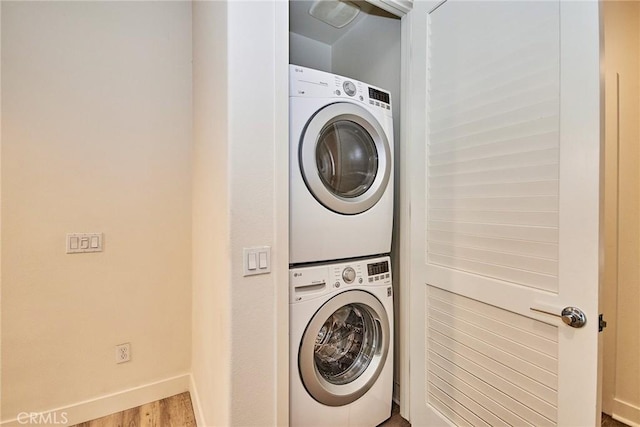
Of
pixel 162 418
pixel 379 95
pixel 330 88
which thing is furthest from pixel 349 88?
pixel 162 418

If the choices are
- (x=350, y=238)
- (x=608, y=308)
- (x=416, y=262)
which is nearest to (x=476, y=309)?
(x=416, y=262)

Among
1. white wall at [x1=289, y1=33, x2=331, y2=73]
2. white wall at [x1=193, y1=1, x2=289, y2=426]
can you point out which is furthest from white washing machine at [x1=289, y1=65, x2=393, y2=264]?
white wall at [x1=289, y1=33, x2=331, y2=73]

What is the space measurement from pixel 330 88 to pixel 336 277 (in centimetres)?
89

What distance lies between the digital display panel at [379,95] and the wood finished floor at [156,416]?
6.74 ft

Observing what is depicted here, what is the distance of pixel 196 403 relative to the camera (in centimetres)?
172

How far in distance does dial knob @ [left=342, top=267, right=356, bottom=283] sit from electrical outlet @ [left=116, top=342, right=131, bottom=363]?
56.3 inches

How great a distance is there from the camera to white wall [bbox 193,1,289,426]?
3.59 feet

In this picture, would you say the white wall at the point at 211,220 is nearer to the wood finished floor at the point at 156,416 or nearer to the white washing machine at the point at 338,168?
the wood finished floor at the point at 156,416

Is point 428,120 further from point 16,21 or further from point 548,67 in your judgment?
point 16,21

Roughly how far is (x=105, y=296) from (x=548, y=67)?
2.38 meters

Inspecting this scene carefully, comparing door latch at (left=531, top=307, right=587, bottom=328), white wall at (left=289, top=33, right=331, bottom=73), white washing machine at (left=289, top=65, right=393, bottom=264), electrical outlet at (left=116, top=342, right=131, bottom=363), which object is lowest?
electrical outlet at (left=116, top=342, right=131, bottom=363)

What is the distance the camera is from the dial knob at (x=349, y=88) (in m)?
1.44

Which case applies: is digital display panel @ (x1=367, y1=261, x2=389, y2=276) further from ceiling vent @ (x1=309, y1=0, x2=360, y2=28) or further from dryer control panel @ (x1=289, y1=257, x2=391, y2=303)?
ceiling vent @ (x1=309, y1=0, x2=360, y2=28)

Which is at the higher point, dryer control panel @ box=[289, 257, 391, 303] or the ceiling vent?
the ceiling vent
